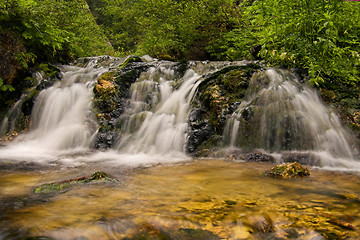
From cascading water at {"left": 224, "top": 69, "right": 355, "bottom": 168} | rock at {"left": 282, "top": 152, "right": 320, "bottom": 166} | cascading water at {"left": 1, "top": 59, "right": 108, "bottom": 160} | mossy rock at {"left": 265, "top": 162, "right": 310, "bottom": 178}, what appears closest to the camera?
mossy rock at {"left": 265, "top": 162, "right": 310, "bottom": 178}

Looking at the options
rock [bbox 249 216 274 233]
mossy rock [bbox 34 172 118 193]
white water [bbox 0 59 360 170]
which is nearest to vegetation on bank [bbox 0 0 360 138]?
white water [bbox 0 59 360 170]

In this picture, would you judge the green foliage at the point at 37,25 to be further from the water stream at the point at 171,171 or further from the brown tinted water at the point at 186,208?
the brown tinted water at the point at 186,208

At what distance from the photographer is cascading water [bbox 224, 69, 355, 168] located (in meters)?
4.58

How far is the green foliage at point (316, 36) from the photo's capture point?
532cm

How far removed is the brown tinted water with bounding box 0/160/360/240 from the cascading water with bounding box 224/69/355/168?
1313 mm

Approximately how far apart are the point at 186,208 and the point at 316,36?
545 cm

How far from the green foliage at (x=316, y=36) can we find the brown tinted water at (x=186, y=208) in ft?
10.1

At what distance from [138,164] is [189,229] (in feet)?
9.05

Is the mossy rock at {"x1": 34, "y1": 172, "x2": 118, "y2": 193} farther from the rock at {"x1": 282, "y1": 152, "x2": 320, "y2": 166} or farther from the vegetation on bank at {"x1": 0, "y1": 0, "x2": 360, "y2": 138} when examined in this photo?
the vegetation on bank at {"x1": 0, "y1": 0, "x2": 360, "y2": 138}

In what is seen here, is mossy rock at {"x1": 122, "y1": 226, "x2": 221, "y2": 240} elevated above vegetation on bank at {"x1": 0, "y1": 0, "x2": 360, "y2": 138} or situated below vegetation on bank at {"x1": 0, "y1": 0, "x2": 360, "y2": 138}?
below

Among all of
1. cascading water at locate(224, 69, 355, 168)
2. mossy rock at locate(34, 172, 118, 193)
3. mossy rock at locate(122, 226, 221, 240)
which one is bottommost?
mossy rock at locate(34, 172, 118, 193)

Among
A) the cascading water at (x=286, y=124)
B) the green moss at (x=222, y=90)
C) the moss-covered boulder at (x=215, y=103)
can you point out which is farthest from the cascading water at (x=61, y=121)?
the cascading water at (x=286, y=124)

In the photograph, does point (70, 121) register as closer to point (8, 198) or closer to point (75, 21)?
point (8, 198)

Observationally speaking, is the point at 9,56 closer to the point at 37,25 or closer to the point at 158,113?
the point at 37,25
